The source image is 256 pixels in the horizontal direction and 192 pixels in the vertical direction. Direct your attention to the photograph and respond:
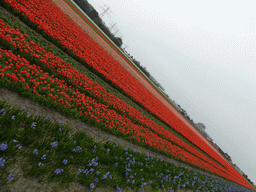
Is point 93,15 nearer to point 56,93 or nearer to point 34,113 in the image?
point 56,93

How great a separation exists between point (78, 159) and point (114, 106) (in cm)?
588

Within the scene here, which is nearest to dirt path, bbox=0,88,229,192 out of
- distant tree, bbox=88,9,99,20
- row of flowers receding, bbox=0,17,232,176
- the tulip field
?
the tulip field

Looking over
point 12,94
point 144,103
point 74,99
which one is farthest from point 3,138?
point 144,103

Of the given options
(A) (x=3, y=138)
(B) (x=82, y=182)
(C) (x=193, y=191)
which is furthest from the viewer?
(C) (x=193, y=191)

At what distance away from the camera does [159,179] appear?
5.59 m

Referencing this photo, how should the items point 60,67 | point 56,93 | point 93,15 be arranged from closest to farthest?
point 56,93 < point 60,67 < point 93,15

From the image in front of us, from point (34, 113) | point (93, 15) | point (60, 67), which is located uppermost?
point (93, 15)

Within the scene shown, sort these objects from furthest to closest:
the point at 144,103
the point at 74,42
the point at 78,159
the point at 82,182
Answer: the point at 144,103, the point at 74,42, the point at 78,159, the point at 82,182

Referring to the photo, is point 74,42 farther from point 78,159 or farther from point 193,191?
point 193,191

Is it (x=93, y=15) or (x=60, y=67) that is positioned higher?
(x=93, y=15)

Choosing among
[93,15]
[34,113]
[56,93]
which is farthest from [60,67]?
[93,15]

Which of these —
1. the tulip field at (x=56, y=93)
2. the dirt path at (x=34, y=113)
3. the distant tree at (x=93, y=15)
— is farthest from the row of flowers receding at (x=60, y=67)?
the distant tree at (x=93, y=15)

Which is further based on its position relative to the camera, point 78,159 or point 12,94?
point 12,94

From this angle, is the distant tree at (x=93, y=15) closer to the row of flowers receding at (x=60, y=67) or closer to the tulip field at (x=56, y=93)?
the tulip field at (x=56, y=93)
